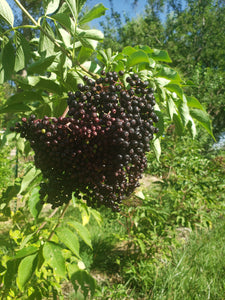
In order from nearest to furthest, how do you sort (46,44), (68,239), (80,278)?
(46,44) → (68,239) → (80,278)

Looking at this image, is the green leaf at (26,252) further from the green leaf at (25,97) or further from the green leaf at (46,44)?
the green leaf at (46,44)

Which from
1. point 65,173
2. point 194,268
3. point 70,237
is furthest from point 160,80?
point 194,268

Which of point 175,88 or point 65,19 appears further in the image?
point 175,88

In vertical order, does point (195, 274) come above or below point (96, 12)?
below

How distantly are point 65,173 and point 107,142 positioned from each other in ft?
0.81

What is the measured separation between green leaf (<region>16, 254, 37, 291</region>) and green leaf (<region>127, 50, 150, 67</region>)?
46.7 inches

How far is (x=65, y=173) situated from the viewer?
1065mm

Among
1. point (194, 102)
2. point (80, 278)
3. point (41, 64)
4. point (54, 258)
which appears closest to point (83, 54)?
point (41, 64)

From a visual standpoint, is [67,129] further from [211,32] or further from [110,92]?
[211,32]

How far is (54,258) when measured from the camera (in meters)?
1.33

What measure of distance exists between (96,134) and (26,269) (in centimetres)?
92

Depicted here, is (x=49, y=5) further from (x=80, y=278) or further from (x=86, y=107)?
(x=80, y=278)

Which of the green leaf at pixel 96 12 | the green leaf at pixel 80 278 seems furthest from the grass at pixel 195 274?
the green leaf at pixel 96 12

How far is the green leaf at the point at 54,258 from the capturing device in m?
1.28
